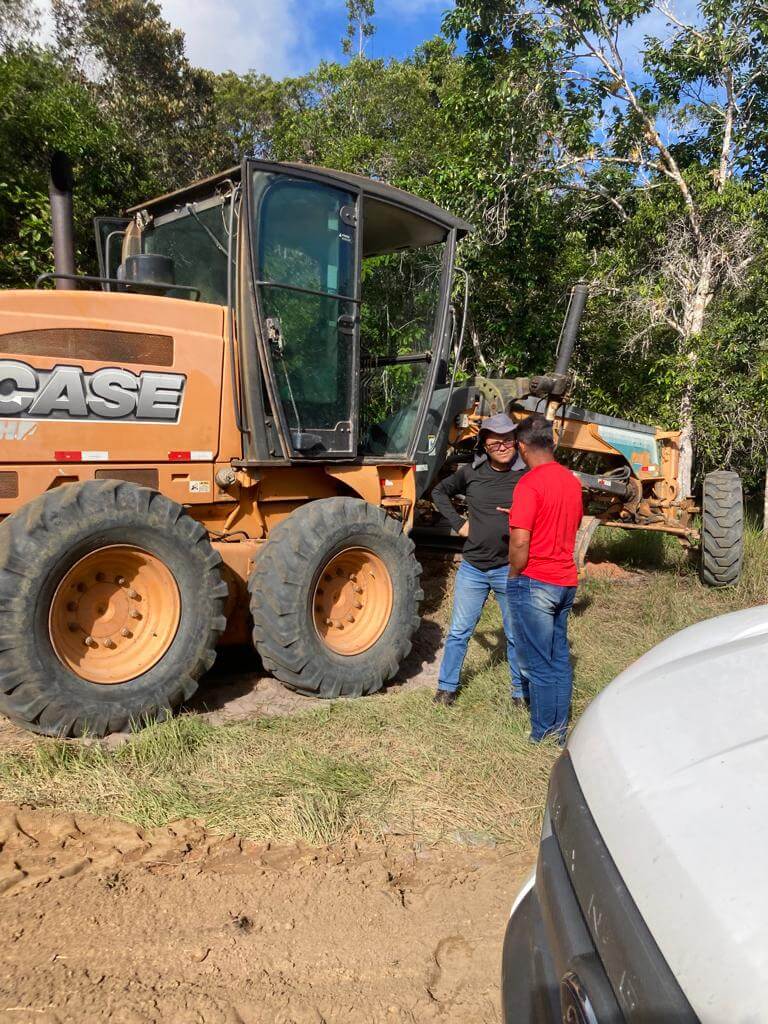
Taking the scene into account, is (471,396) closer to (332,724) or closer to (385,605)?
(385,605)

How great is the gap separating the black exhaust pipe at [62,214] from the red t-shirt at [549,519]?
3120 millimetres

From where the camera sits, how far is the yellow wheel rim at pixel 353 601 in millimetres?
4867

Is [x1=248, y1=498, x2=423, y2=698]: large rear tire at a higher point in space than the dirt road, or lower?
higher

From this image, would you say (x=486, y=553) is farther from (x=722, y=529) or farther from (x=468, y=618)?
(x=722, y=529)

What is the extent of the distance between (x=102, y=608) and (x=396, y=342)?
315 cm

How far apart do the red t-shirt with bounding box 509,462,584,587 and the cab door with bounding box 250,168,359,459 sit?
64.1 inches

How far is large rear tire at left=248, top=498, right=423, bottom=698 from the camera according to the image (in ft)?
14.5

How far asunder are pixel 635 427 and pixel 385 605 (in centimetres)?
380

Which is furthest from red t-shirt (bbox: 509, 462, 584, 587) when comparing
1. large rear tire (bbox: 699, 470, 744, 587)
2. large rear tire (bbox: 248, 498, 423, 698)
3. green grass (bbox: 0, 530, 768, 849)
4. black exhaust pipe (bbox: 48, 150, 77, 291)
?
large rear tire (bbox: 699, 470, 744, 587)

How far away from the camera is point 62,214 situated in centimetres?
482

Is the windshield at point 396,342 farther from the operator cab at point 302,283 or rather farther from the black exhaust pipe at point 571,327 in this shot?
the black exhaust pipe at point 571,327

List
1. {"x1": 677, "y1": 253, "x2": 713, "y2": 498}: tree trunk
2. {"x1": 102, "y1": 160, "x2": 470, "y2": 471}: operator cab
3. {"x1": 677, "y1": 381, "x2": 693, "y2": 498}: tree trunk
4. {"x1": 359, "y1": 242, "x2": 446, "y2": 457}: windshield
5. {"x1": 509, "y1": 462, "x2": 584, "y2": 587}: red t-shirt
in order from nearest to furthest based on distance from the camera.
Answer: {"x1": 509, "y1": 462, "x2": 584, "y2": 587}: red t-shirt, {"x1": 102, "y1": 160, "x2": 470, "y2": 471}: operator cab, {"x1": 359, "y1": 242, "x2": 446, "y2": 457}: windshield, {"x1": 677, "y1": 253, "x2": 713, "y2": 498}: tree trunk, {"x1": 677, "y1": 381, "x2": 693, "y2": 498}: tree trunk

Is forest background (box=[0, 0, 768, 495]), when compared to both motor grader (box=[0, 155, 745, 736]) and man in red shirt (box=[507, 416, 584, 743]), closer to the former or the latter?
motor grader (box=[0, 155, 745, 736])

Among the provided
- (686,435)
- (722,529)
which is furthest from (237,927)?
(686,435)
